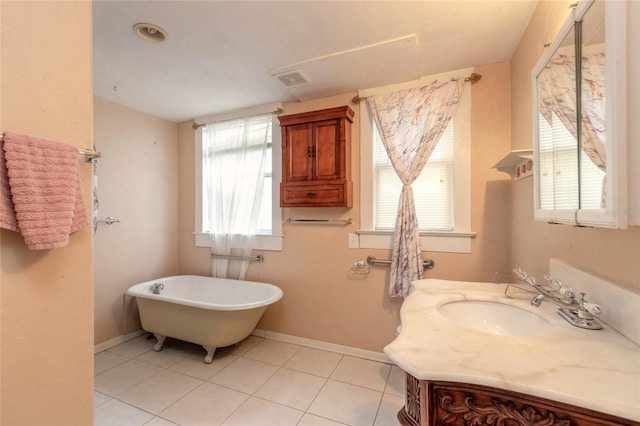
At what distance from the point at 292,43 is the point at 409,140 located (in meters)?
1.13

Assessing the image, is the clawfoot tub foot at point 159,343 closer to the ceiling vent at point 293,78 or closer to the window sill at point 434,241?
the window sill at point 434,241

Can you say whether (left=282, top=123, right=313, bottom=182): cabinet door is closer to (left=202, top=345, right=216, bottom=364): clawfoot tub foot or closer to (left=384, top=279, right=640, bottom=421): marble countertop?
(left=202, top=345, right=216, bottom=364): clawfoot tub foot

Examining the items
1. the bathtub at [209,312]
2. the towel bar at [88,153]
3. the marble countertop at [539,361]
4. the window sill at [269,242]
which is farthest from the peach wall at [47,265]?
the window sill at [269,242]

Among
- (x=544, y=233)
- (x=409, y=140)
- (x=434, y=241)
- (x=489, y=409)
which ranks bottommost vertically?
(x=489, y=409)

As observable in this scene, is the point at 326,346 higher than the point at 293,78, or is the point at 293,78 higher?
the point at 293,78

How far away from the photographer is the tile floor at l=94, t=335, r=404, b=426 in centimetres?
170

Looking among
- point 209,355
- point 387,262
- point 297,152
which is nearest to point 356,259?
point 387,262

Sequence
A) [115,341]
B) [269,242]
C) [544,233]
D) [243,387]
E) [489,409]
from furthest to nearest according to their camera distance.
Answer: [269,242]
[115,341]
[243,387]
[544,233]
[489,409]

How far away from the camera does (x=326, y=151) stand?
7.84 feet

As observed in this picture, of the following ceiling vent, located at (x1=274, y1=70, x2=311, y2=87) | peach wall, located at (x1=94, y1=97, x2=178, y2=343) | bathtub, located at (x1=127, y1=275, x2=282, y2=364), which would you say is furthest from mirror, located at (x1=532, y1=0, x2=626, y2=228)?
peach wall, located at (x1=94, y1=97, x2=178, y2=343)

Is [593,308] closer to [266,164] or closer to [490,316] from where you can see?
[490,316]

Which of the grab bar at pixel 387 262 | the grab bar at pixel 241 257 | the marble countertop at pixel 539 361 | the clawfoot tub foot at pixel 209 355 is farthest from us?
the grab bar at pixel 241 257

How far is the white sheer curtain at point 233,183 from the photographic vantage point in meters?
2.86

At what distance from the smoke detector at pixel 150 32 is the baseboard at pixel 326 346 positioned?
2.62 meters
